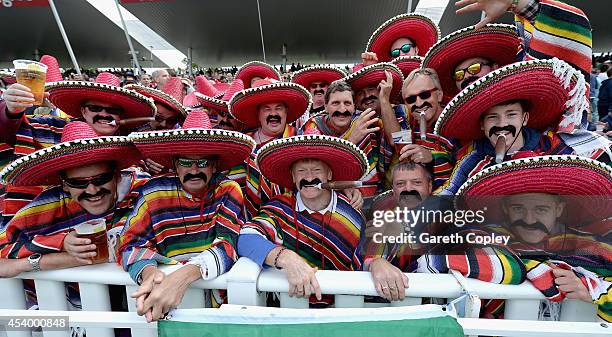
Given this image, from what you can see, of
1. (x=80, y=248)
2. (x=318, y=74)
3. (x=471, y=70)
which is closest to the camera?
(x=80, y=248)

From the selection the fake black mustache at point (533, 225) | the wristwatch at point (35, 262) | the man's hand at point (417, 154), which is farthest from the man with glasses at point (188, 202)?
the fake black mustache at point (533, 225)

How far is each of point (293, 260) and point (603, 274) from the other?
1018mm

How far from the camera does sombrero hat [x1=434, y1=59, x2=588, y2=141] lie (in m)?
1.38

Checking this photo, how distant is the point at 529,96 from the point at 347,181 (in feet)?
2.84

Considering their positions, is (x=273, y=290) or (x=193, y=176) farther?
(x=193, y=176)

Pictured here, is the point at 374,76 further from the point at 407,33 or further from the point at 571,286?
the point at 571,286

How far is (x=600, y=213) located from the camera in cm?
115

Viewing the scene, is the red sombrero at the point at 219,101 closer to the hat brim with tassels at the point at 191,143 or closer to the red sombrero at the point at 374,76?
the red sombrero at the point at 374,76

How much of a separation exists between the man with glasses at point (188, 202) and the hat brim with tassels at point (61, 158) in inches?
3.7

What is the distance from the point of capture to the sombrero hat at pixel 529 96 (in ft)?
4.54

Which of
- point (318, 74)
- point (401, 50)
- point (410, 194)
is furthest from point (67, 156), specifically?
point (401, 50)

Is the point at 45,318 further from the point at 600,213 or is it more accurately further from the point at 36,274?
the point at 600,213

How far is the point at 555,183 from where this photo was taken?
1106mm

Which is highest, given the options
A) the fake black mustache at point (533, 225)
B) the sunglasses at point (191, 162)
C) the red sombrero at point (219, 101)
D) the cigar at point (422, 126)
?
the red sombrero at point (219, 101)
